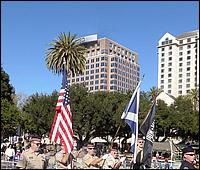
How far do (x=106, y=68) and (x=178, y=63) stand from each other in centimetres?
3134

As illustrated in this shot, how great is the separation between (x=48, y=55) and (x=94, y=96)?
13.3 m

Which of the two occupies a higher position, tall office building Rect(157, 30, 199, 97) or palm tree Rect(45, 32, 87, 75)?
tall office building Rect(157, 30, 199, 97)

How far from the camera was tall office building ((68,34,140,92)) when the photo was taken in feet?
612

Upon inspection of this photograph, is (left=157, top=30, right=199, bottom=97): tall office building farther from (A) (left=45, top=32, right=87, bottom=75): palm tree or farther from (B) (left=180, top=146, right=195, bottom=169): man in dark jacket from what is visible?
(B) (left=180, top=146, right=195, bottom=169): man in dark jacket

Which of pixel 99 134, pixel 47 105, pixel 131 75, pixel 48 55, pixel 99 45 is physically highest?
pixel 99 45

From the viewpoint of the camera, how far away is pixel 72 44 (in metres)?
50.3

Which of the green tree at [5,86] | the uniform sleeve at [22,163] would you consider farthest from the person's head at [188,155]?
the green tree at [5,86]

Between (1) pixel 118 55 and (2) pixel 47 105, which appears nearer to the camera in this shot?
(2) pixel 47 105

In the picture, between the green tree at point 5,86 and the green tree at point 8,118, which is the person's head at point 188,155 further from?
the green tree at point 5,86

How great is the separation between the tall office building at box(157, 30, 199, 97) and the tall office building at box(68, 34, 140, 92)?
65.2 feet

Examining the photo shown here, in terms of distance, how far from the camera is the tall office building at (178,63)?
172 meters

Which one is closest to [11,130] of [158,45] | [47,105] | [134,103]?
[47,105]

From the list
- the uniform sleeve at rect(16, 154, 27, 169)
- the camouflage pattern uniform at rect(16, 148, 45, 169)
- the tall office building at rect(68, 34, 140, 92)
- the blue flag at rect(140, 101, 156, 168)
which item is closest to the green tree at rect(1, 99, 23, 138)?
the blue flag at rect(140, 101, 156, 168)

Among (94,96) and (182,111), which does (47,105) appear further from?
(182,111)
